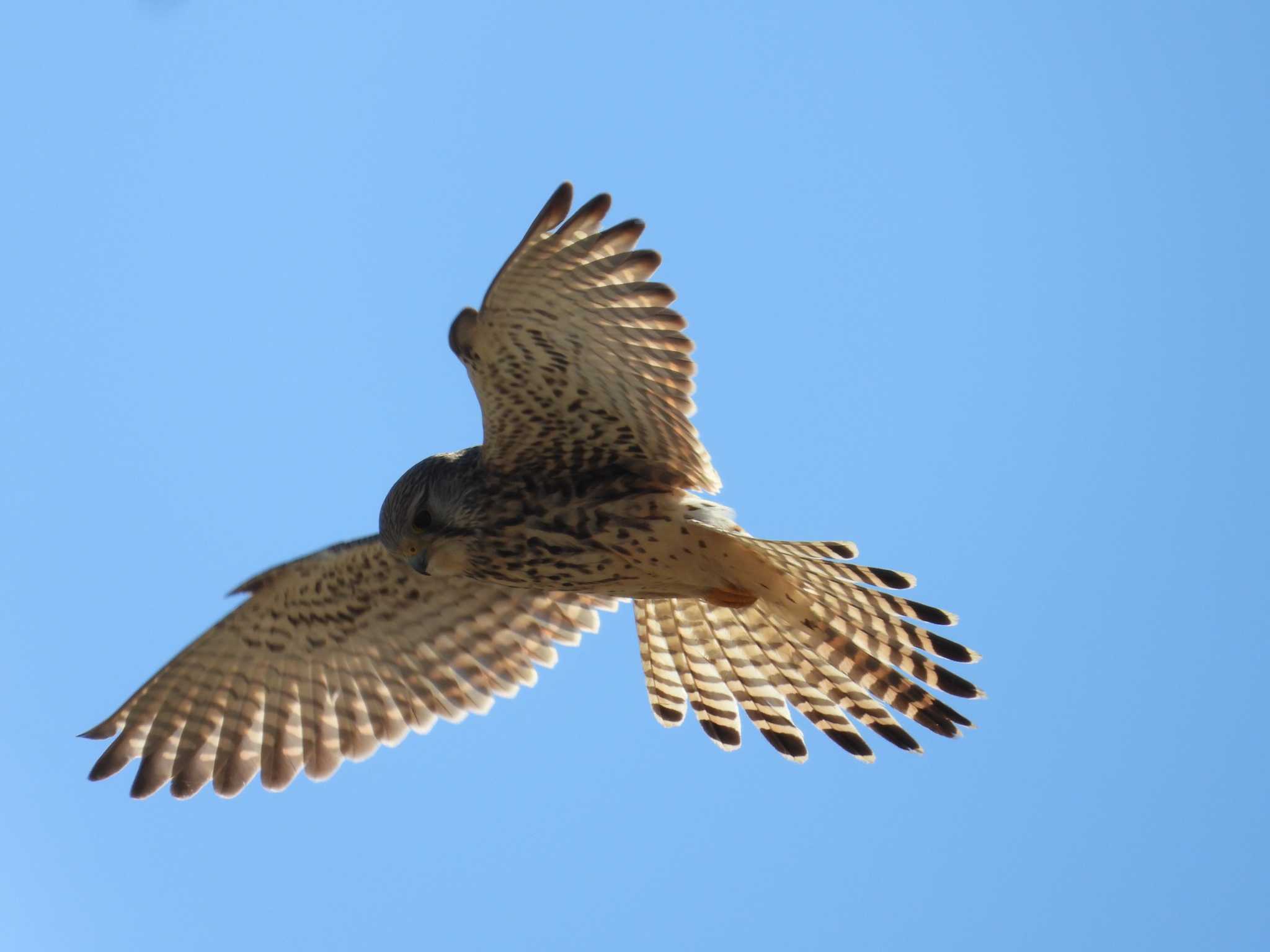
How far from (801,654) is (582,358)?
5.52 feet

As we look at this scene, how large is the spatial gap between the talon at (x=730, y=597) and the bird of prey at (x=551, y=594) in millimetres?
10

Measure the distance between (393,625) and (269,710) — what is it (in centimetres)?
72

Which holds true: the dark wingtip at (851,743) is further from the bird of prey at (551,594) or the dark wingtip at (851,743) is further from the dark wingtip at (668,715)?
the dark wingtip at (668,715)

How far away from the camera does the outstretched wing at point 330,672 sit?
7312 mm

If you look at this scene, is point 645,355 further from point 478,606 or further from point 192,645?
point 192,645

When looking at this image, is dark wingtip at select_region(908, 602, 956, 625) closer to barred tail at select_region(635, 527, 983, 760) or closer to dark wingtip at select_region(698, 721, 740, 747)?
barred tail at select_region(635, 527, 983, 760)

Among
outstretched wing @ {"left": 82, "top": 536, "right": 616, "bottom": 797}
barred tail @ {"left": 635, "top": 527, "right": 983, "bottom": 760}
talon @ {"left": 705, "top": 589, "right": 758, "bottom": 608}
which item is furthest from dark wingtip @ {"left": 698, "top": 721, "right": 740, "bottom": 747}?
outstretched wing @ {"left": 82, "top": 536, "right": 616, "bottom": 797}

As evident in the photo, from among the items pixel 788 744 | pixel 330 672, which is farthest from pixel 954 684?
pixel 330 672

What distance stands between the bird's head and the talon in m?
1.02

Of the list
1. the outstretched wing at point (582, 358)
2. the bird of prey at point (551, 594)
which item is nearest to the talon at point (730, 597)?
the bird of prey at point (551, 594)

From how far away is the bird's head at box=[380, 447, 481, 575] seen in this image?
252 inches

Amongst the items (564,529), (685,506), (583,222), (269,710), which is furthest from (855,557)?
(269,710)

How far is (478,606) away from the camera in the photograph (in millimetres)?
7523

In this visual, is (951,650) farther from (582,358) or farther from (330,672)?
(330,672)
